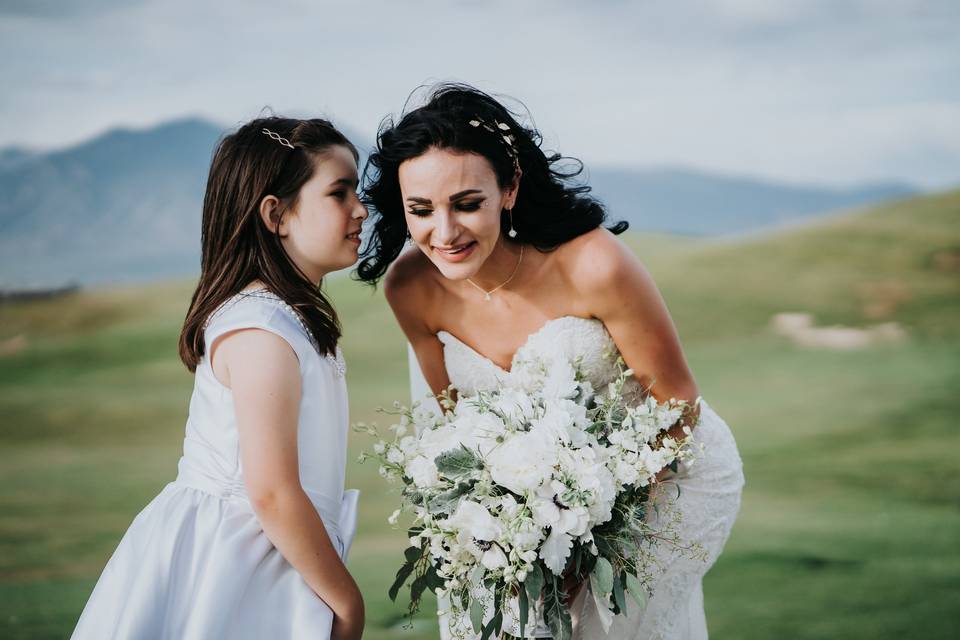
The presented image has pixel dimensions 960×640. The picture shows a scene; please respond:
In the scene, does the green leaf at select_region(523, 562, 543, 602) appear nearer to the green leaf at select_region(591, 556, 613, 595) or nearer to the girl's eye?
the green leaf at select_region(591, 556, 613, 595)

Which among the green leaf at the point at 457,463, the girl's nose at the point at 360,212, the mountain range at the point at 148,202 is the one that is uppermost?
the girl's nose at the point at 360,212

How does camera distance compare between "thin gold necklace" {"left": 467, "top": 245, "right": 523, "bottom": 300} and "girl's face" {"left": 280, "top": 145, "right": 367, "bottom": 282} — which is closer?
"girl's face" {"left": 280, "top": 145, "right": 367, "bottom": 282}

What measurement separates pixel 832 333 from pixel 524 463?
40.3ft

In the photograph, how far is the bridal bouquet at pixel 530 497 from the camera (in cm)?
Answer: 226

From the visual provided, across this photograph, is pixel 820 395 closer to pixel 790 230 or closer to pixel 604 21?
pixel 790 230

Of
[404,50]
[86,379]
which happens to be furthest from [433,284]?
[404,50]

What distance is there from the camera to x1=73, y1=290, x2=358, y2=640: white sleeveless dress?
2.32 meters

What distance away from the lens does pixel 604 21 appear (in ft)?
64.6

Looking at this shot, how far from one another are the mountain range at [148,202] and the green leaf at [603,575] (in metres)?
15.7

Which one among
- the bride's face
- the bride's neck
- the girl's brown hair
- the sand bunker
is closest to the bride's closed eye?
the bride's face

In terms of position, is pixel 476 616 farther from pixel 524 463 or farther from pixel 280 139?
pixel 280 139

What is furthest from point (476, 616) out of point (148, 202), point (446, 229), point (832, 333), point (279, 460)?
point (148, 202)

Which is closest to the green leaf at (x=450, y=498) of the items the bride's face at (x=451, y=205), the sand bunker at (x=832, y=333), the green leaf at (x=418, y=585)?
the green leaf at (x=418, y=585)

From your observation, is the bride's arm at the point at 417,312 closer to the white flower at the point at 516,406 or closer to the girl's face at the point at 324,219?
the girl's face at the point at 324,219
